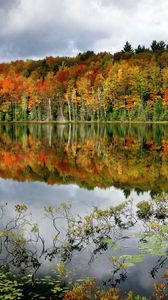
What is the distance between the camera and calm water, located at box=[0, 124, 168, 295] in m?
13.1

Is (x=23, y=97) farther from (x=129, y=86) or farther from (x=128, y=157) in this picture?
(x=128, y=157)

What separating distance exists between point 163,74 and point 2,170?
76301 mm

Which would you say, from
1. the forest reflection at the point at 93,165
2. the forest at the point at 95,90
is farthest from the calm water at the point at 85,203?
the forest at the point at 95,90

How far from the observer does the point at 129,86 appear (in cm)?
10550

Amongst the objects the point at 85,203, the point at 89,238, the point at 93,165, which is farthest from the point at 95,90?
the point at 89,238

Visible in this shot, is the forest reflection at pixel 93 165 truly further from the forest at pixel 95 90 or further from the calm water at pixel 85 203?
the forest at pixel 95 90

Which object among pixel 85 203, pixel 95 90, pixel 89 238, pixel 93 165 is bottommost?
pixel 89 238

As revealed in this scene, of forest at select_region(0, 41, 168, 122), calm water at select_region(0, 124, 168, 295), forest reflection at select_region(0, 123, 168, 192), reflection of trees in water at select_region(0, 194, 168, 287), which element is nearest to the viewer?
calm water at select_region(0, 124, 168, 295)

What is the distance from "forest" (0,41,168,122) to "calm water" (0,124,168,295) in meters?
59.6

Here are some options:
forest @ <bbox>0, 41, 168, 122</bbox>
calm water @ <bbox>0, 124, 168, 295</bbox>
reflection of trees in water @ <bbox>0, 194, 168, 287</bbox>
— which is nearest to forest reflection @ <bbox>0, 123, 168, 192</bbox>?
calm water @ <bbox>0, 124, 168, 295</bbox>

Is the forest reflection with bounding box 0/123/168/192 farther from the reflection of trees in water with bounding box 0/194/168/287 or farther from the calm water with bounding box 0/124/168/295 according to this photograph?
the reflection of trees in water with bounding box 0/194/168/287

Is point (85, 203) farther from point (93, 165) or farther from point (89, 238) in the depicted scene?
point (93, 165)

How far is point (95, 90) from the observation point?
112m

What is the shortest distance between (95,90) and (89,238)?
98.0 meters
